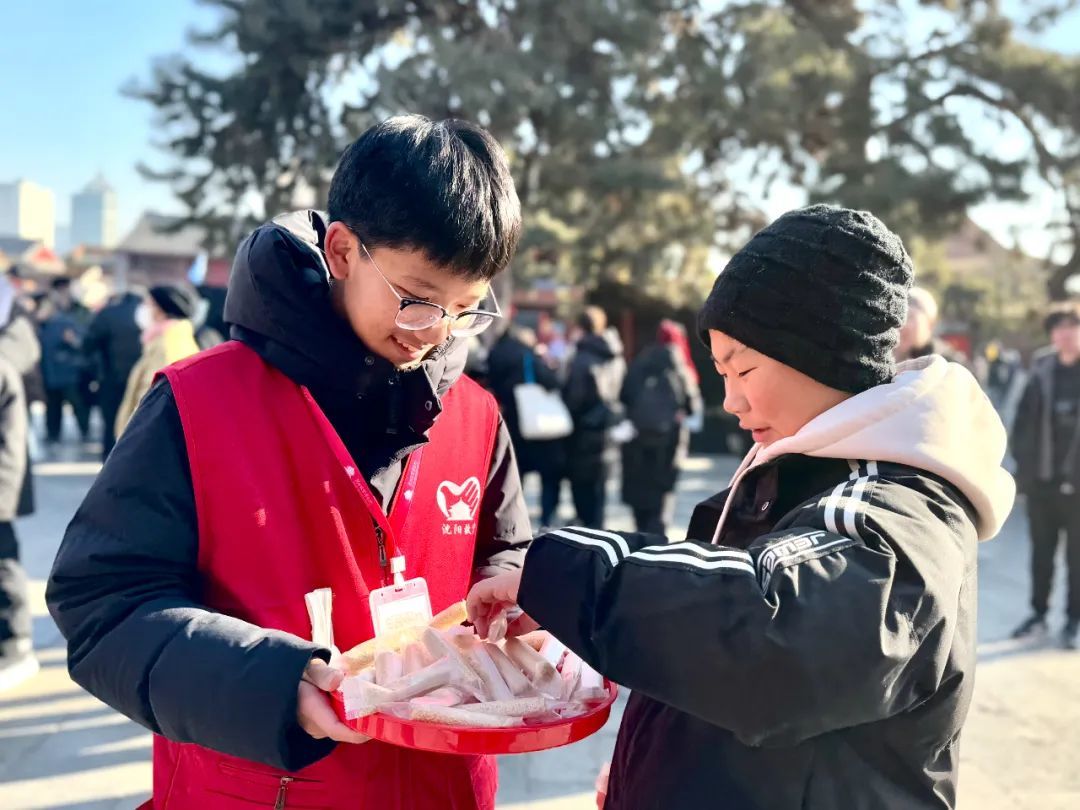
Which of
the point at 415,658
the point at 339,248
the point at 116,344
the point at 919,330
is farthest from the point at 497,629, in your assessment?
the point at 116,344

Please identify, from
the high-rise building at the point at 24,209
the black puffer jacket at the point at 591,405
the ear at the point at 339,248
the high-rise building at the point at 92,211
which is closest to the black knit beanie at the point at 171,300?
the black puffer jacket at the point at 591,405

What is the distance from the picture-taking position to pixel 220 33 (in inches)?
527

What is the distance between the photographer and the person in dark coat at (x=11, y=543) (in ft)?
14.2

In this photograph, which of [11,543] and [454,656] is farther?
[11,543]

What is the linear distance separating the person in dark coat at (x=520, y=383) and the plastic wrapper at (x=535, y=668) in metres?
6.10

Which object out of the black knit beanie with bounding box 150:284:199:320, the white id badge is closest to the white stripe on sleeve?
the white id badge

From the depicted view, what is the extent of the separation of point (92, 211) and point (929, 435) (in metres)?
183

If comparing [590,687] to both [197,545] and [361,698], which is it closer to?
[361,698]

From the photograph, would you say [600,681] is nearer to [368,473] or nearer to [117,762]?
[368,473]

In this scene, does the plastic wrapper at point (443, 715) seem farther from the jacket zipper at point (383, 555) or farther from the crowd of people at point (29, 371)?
the crowd of people at point (29, 371)

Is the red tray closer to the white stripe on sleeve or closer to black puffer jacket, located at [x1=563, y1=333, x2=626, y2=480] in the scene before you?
the white stripe on sleeve

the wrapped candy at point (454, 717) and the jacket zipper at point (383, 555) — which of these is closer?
the wrapped candy at point (454, 717)

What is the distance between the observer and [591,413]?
293 inches

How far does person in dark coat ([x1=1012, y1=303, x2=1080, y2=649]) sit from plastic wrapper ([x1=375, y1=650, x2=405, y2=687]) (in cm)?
521
